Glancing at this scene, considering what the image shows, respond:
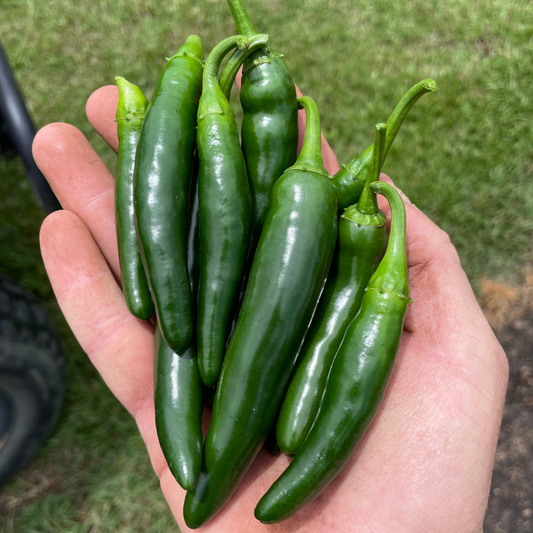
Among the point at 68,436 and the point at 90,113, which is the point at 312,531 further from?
the point at 90,113

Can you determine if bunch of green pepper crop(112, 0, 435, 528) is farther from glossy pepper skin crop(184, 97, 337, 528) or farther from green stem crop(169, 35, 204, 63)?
green stem crop(169, 35, 204, 63)

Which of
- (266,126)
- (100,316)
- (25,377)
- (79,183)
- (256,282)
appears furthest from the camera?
(79,183)

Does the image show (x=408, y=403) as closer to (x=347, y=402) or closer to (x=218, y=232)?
(x=347, y=402)

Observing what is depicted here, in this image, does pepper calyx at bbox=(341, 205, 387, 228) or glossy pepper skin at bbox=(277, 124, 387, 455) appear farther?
pepper calyx at bbox=(341, 205, 387, 228)

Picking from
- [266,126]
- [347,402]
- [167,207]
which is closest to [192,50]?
[266,126]

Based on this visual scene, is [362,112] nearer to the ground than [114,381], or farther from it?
farther from it

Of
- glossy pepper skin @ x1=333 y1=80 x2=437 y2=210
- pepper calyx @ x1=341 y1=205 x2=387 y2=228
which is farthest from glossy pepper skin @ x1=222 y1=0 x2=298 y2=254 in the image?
pepper calyx @ x1=341 y1=205 x2=387 y2=228

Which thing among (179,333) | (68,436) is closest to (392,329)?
(179,333)
